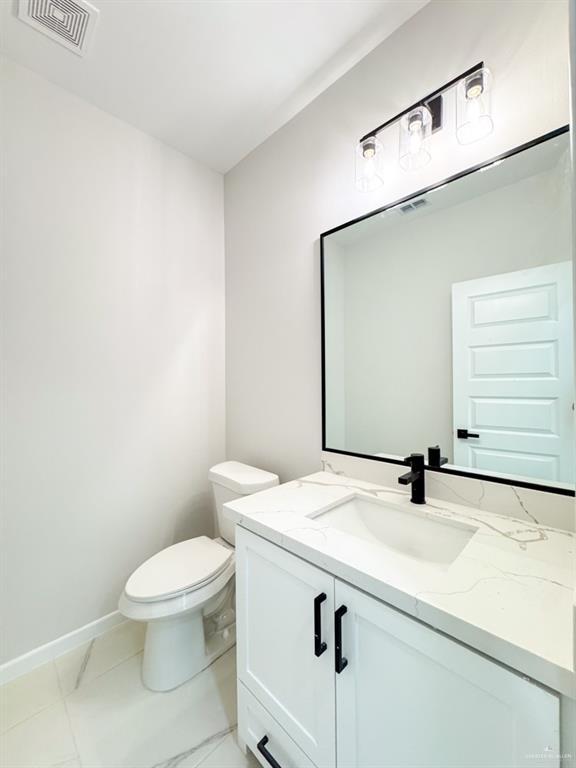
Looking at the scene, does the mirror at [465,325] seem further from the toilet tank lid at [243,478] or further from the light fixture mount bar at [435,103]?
the toilet tank lid at [243,478]

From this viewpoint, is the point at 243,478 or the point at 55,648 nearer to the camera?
the point at 55,648

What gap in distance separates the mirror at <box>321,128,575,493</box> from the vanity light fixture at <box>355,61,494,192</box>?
0.42 feet

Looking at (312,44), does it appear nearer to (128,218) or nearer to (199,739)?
(128,218)

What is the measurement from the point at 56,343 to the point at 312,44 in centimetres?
164

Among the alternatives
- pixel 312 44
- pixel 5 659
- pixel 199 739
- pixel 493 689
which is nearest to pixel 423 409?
pixel 493 689

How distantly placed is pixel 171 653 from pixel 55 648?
59 cm

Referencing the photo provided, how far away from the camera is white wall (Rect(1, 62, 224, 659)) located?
135 cm

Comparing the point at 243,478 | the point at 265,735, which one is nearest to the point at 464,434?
the point at 243,478

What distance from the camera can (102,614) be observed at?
1.58 m

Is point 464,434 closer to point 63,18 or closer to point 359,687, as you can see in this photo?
point 359,687

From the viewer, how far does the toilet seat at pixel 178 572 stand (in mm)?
1221

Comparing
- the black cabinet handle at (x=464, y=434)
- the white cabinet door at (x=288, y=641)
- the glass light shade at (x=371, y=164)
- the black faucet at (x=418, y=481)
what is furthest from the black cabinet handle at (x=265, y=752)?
the glass light shade at (x=371, y=164)

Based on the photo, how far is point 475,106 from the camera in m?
0.99

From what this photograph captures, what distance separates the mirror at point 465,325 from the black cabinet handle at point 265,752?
3.07 ft
